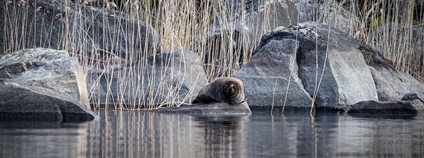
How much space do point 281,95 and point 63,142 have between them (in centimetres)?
500

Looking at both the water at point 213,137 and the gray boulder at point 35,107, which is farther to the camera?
the gray boulder at point 35,107

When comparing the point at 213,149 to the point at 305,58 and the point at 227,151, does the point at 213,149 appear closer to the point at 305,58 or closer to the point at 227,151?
the point at 227,151

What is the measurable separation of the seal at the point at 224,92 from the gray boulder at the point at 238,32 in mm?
1390

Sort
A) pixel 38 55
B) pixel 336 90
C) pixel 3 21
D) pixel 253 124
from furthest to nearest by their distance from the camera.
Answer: pixel 3 21, pixel 336 90, pixel 38 55, pixel 253 124

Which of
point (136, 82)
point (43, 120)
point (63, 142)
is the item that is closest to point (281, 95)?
point (136, 82)

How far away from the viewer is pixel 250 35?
11.5 m

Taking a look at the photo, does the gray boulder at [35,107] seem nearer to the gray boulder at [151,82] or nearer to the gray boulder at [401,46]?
the gray boulder at [151,82]

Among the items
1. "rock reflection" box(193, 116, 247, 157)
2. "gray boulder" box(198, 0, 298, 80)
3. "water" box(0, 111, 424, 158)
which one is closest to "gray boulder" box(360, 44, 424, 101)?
"gray boulder" box(198, 0, 298, 80)

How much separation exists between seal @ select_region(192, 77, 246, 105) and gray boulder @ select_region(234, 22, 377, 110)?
83 cm

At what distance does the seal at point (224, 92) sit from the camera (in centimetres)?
873

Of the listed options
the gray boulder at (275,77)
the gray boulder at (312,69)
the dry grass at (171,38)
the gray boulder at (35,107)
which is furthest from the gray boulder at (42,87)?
the gray boulder at (312,69)

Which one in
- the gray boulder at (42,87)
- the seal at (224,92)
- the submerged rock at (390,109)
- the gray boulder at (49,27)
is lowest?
the submerged rock at (390,109)

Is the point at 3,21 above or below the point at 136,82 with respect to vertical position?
above

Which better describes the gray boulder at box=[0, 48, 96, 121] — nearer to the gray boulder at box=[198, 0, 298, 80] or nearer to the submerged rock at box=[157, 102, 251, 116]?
the submerged rock at box=[157, 102, 251, 116]
